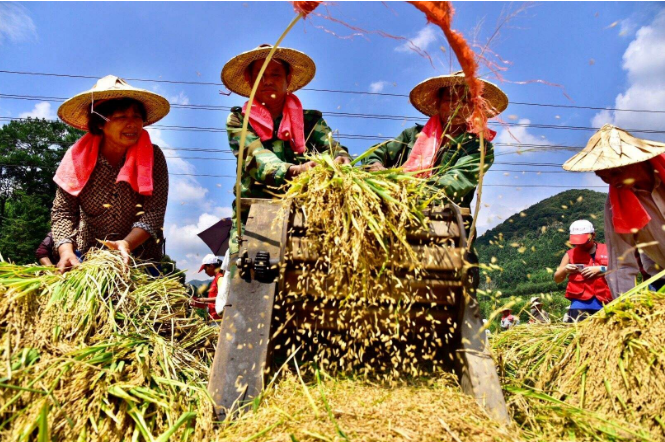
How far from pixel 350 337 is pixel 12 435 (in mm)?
1784

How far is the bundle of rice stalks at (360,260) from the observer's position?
8.94 feet

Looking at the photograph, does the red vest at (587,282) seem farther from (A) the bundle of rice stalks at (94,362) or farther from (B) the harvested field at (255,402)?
(A) the bundle of rice stalks at (94,362)

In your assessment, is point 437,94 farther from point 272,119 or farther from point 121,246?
point 121,246

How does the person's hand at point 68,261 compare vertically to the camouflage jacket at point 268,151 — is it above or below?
below

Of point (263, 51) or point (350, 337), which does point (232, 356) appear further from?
point (263, 51)

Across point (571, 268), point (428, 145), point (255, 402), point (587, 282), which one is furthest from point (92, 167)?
point (587, 282)

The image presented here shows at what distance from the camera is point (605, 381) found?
2.56 meters

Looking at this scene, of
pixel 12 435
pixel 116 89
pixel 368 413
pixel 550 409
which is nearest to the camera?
pixel 12 435

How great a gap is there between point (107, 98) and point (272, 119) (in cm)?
135

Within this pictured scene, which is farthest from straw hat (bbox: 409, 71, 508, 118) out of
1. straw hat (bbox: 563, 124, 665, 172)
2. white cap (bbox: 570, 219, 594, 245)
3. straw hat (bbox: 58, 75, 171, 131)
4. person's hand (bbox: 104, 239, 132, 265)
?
person's hand (bbox: 104, 239, 132, 265)

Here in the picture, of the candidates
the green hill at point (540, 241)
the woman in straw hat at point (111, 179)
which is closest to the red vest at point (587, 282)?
the woman in straw hat at point (111, 179)

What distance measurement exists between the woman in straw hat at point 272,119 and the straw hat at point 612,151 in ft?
6.54

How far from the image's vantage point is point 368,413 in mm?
2336

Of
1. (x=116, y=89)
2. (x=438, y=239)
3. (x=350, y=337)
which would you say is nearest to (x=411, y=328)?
(x=350, y=337)
